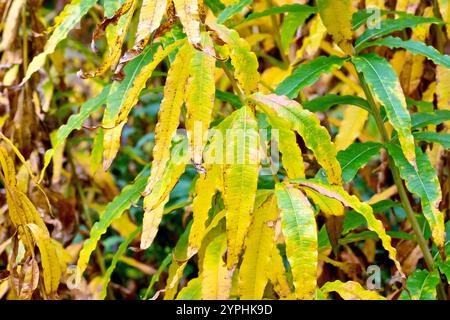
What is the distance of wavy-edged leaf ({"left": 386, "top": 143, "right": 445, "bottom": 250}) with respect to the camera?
0.85m

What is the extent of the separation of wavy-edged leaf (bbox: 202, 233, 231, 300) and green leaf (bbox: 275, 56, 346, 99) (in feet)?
0.70

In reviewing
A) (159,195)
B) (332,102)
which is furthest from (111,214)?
(332,102)

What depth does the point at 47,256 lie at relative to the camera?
89cm

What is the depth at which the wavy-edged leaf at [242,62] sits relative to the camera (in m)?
0.76

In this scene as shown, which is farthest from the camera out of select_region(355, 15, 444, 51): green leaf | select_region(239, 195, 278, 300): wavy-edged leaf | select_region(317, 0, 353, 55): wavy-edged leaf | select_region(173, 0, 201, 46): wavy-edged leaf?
select_region(355, 15, 444, 51): green leaf

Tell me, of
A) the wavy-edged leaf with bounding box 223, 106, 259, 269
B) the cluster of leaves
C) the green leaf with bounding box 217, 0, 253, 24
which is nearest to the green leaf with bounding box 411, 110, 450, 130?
the cluster of leaves

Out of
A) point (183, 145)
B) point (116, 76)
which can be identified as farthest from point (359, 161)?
point (116, 76)

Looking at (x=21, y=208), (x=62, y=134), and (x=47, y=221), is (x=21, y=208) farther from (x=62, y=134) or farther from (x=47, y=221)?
(x=47, y=221)

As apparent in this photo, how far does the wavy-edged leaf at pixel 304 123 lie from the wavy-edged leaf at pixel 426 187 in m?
0.15

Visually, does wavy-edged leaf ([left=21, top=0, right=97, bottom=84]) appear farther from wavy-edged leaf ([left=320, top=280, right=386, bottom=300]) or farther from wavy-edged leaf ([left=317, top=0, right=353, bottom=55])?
wavy-edged leaf ([left=320, top=280, right=386, bottom=300])

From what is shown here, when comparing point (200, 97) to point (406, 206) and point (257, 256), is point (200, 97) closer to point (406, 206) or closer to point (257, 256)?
point (257, 256)

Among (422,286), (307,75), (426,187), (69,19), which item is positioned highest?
(69,19)

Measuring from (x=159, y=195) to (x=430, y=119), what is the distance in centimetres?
43
